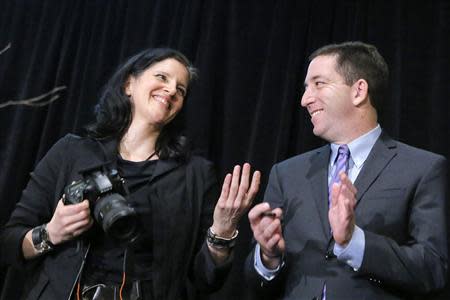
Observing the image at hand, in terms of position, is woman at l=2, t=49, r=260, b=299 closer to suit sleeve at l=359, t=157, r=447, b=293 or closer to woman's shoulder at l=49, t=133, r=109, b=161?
woman's shoulder at l=49, t=133, r=109, b=161

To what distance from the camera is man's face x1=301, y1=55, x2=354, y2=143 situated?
Answer: 1696 millimetres

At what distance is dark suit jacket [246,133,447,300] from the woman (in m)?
0.18

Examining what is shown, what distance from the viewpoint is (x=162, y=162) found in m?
1.79

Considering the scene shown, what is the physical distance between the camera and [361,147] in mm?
1647

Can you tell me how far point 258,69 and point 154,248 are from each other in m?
1.03

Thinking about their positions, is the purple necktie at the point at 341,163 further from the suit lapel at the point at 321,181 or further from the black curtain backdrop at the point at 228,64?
the black curtain backdrop at the point at 228,64

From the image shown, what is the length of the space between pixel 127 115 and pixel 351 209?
0.91m

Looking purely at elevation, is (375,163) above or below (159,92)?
below

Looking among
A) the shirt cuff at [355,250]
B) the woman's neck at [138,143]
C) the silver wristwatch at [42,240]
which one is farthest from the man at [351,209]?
the silver wristwatch at [42,240]

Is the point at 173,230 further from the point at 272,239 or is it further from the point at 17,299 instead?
the point at 17,299

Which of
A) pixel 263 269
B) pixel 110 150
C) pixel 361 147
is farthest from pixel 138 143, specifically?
pixel 361 147

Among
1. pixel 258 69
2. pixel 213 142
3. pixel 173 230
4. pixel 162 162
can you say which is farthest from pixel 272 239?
pixel 258 69

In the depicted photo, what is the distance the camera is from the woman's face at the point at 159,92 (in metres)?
1.85

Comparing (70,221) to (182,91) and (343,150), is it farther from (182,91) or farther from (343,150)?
(343,150)
